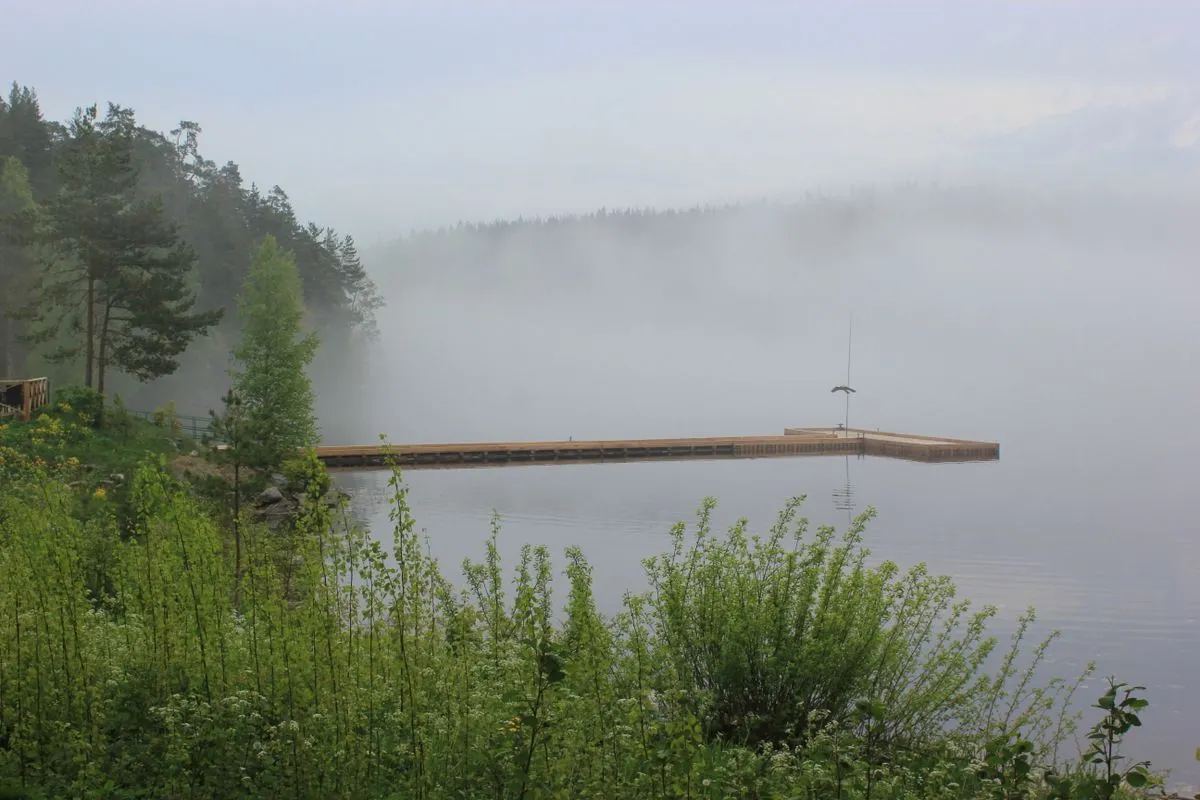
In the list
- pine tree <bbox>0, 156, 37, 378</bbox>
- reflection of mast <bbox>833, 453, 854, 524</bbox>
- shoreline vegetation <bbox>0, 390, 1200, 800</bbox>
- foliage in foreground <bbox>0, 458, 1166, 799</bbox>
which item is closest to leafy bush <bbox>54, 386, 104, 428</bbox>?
pine tree <bbox>0, 156, 37, 378</bbox>

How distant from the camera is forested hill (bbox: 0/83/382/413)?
45531mm

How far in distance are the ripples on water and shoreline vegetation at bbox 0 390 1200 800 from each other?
201 inches

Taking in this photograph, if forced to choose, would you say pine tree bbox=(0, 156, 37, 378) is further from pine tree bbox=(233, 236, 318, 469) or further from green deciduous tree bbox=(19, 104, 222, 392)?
pine tree bbox=(233, 236, 318, 469)

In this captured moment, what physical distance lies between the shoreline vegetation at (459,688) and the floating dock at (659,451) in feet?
103

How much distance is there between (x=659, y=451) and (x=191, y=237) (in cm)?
3014

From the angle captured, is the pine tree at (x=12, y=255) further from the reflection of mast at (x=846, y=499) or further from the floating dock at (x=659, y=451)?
the reflection of mast at (x=846, y=499)

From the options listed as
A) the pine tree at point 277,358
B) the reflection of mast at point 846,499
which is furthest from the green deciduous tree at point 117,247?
the reflection of mast at point 846,499

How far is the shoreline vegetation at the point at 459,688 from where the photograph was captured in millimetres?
5457

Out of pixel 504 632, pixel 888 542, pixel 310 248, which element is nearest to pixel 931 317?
pixel 310 248

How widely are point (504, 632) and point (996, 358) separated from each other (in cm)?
16838

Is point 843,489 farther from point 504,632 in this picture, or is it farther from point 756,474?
point 504,632

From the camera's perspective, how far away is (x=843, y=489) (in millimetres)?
37000

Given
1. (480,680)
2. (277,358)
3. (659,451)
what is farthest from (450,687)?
(659,451)

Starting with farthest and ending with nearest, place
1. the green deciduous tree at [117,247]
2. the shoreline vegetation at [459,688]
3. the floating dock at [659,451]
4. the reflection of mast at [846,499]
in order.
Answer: the floating dock at [659,451]
the green deciduous tree at [117,247]
the reflection of mast at [846,499]
the shoreline vegetation at [459,688]
